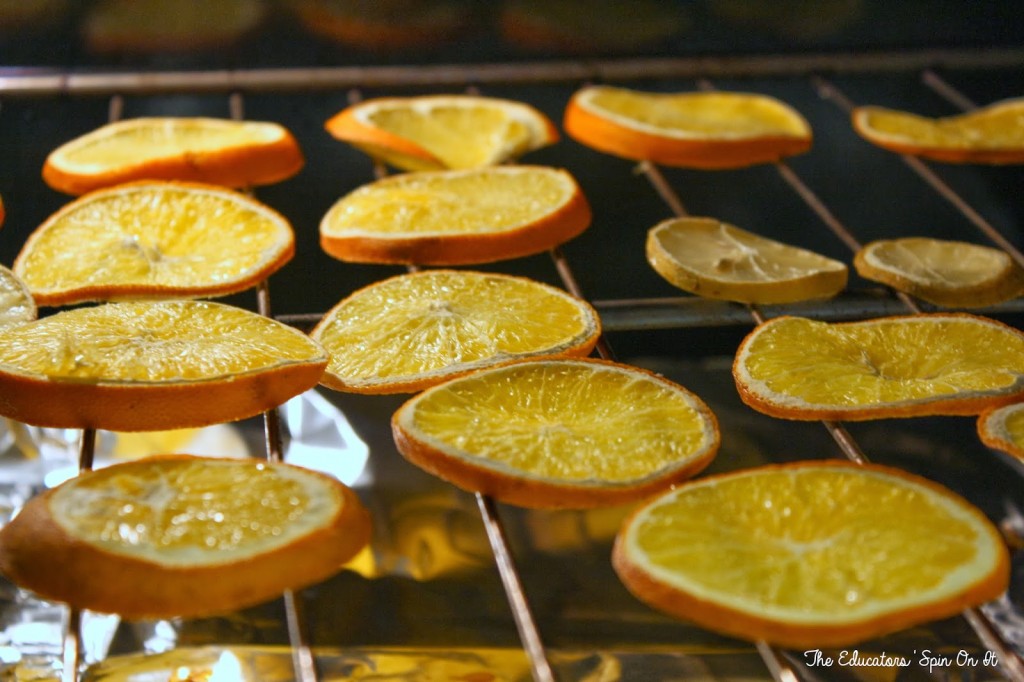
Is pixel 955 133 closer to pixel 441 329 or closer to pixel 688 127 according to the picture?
pixel 688 127

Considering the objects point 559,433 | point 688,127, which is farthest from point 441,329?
point 688,127

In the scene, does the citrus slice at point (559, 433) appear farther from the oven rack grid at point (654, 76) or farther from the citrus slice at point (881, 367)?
the oven rack grid at point (654, 76)

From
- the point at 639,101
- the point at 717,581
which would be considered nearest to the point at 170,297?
the point at 717,581

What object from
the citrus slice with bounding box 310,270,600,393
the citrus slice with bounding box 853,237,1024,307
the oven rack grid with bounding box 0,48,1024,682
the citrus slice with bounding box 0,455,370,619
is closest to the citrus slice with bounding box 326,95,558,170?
the oven rack grid with bounding box 0,48,1024,682

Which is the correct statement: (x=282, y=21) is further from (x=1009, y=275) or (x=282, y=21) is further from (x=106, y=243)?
(x=1009, y=275)

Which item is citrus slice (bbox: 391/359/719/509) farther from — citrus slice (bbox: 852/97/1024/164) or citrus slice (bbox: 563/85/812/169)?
citrus slice (bbox: 852/97/1024/164)
